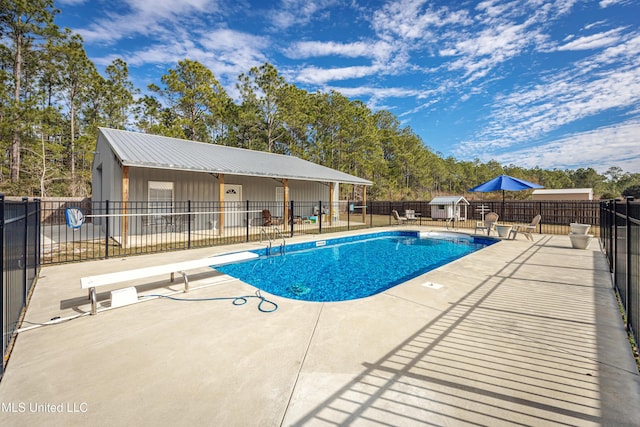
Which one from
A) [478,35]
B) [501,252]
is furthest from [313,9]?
[501,252]

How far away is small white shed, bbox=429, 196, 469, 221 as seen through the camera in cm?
Answer: 1966

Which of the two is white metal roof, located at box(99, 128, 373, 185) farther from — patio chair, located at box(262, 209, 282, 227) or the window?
patio chair, located at box(262, 209, 282, 227)

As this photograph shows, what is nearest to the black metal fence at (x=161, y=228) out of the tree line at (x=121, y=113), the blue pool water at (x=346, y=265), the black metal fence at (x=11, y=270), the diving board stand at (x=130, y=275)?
the blue pool water at (x=346, y=265)

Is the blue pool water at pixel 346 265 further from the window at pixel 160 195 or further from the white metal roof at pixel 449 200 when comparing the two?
the white metal roof at pixel 449 200

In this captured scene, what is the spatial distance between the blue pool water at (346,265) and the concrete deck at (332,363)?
1547 mm

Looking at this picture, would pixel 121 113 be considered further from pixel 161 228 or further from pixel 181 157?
pixel 161 228

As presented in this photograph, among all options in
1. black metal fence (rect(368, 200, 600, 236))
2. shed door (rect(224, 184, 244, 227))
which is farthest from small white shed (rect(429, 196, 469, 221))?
shed door (rect(224, 184, 244, 227))

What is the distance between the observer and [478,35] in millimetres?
14953

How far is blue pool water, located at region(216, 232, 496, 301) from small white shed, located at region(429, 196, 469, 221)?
7422mm

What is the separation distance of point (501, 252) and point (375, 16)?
44.6 feet

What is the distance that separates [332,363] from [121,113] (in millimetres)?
33195

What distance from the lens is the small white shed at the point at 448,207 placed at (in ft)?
64.5

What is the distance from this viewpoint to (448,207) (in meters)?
20.1

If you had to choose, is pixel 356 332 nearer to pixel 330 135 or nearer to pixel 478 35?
pixel 478 35
